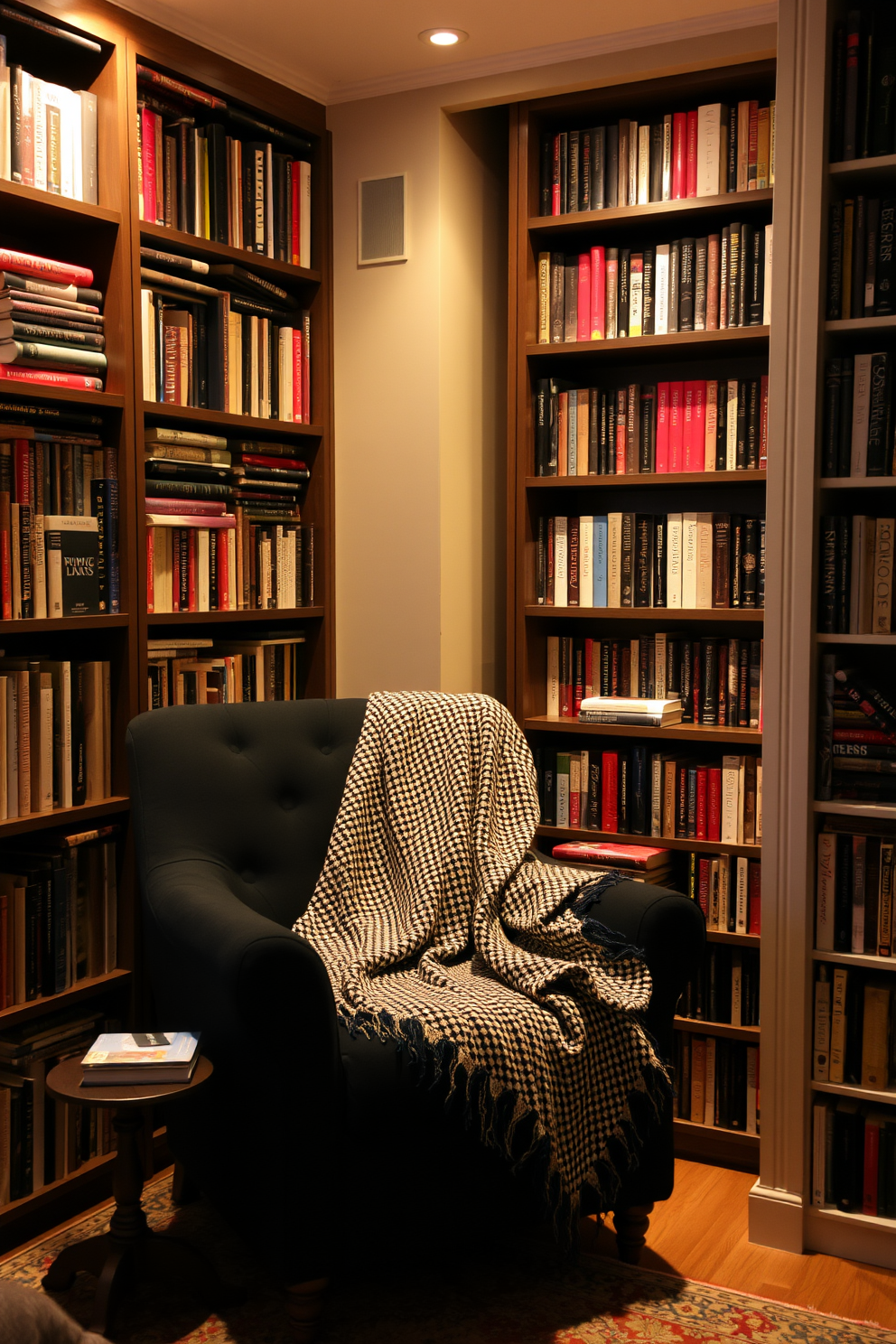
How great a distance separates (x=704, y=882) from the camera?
286 cm

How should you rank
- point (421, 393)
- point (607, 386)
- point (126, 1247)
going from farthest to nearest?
point (607, 386), point (421, 393), point (126, 1247)

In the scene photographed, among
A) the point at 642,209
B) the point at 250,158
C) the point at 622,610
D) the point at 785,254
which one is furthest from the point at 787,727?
the point at 250,158

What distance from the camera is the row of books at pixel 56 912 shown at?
7.80 feet

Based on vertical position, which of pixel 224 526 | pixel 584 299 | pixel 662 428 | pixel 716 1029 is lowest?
pixel 716 1029

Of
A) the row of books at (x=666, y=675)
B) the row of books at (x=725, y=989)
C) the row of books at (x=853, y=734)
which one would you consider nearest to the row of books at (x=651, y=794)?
the row of books at (x=666, y=675)

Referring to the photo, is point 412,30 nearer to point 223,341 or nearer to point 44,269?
point 223,341

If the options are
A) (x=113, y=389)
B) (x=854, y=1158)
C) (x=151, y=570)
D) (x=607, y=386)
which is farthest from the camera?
(x=607, y=386)

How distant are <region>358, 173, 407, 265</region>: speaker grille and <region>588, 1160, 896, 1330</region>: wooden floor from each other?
2322 millimetres

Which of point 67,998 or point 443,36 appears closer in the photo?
point 67,998

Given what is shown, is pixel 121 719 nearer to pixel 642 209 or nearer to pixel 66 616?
pixel 66 616

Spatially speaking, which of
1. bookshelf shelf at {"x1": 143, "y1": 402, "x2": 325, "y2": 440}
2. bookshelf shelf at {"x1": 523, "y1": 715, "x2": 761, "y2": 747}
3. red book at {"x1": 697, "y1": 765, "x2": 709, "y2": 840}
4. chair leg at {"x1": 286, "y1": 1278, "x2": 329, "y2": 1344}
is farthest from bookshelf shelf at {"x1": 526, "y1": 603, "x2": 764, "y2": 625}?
chair leg at {"x1": 286, "y1": 1278, "x2": 329, "y2": 1344}

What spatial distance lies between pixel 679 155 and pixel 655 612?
1.07 meters

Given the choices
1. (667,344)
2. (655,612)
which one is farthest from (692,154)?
(655,612)

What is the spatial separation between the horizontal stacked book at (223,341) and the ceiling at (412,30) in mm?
507
